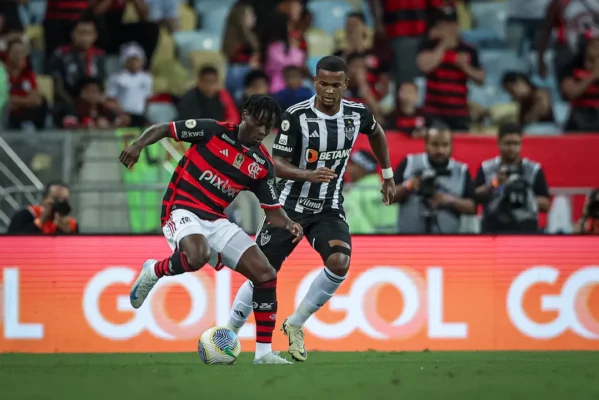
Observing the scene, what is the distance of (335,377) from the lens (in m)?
7.95

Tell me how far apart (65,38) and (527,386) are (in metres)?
10.2

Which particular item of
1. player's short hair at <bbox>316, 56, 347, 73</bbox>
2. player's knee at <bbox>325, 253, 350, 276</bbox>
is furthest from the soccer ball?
player's short hair at <bbox>316, 56, 347, 73</bbox>

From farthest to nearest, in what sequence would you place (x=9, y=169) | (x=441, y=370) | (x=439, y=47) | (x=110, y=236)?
(x=439, y=47), (x=9, y=169), (x=110, y=236), (x=441, y=370)

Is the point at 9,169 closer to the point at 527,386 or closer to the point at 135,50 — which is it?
the point at 135,50

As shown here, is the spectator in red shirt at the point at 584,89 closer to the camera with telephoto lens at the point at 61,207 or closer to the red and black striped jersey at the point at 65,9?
the red and black striped jersey at the point at 65,9

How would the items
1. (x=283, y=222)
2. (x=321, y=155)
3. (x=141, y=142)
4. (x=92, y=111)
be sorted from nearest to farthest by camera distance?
1. (x=141, y=142)
2. (x=283, y=222)
3. (x=321, y=155)
4. (x=92, y=111)

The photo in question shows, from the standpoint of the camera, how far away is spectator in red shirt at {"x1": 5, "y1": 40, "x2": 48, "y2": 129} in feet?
47.0

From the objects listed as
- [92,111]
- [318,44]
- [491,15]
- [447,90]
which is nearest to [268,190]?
[92,111]

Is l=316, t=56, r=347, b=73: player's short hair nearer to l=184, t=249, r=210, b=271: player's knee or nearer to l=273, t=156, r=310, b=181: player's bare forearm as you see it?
l=273, t=156, r=310, b=181: player's bare forearm

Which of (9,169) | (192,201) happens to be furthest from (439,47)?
(192,201)

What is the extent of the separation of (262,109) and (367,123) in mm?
1265

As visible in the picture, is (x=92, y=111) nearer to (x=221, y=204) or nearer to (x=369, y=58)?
(x=369, y=58)

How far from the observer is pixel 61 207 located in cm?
1166

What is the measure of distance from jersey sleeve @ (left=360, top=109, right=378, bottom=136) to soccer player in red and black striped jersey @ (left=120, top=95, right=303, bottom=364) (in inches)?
36.6
